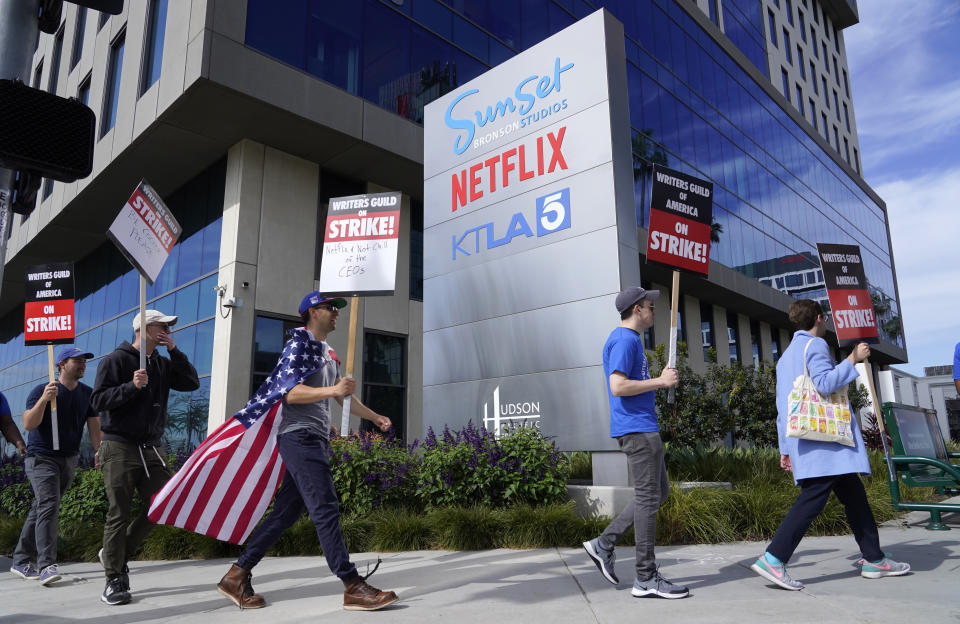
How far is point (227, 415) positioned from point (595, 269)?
27.1ft

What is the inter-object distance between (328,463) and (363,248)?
2711mm

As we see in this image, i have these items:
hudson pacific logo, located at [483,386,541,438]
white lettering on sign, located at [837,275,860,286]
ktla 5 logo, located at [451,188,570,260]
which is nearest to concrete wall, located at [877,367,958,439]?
white lettering on sign, located at [837,275,860,286]

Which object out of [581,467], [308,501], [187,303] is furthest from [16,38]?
[187,303]

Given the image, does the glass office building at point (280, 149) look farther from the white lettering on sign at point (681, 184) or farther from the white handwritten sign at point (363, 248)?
the white lettering on sign at point (681, 184)

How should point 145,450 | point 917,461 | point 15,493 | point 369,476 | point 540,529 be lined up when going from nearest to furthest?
point 145,450 → point 540,529 → point 917,461 → point 369,476 → point 15,493

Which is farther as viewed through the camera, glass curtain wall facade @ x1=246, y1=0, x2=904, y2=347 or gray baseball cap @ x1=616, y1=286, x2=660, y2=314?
glass curtain wall facade @ x1=246, y1=0, x2=904, y2=347

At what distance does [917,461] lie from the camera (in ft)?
21.1

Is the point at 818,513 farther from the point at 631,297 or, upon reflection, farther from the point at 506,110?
the point at 506,110

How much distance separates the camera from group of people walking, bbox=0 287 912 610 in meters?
4.03

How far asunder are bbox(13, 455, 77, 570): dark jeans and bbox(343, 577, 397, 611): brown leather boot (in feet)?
11.2

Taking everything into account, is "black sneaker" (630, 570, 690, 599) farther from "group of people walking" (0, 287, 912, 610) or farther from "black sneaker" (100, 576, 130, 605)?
"black sneaker" (100, 576, 130, 605)

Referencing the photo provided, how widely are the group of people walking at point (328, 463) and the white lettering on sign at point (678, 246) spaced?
2.49ft

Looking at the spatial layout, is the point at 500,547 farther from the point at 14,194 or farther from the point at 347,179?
the point at 347,179

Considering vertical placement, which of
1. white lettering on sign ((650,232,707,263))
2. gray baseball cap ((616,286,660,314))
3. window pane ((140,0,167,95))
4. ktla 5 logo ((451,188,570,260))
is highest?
window pane ((140,0,167,95))
